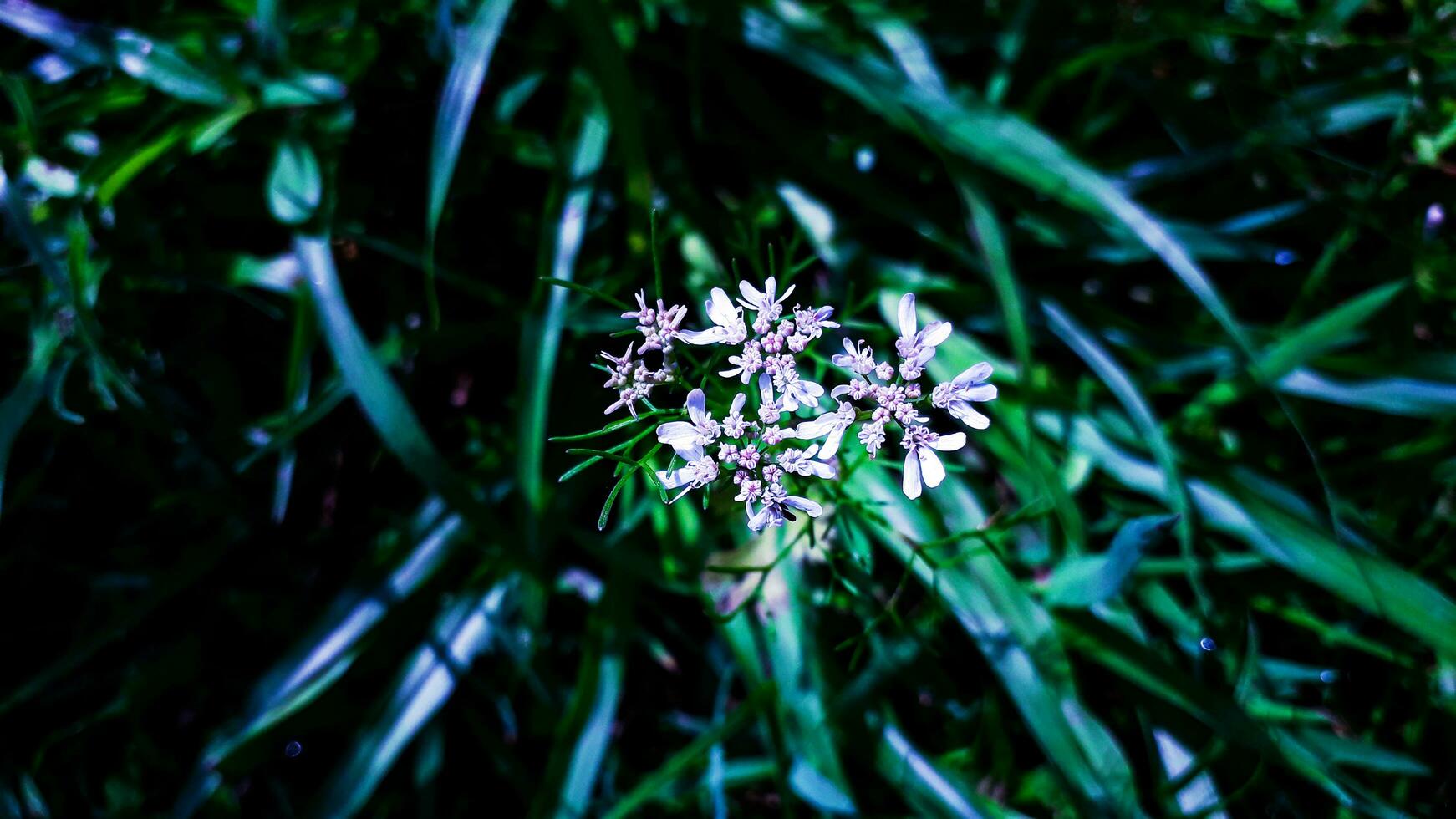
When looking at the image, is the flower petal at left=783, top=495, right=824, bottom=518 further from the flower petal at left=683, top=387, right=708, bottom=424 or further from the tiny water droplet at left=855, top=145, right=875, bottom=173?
the tiny water droplet at left=855, top=145, right=875, bottom=173

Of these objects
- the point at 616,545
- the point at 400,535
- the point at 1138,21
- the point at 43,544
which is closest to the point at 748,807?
the point at 616,545

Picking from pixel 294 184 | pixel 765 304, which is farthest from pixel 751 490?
pixel 294 184

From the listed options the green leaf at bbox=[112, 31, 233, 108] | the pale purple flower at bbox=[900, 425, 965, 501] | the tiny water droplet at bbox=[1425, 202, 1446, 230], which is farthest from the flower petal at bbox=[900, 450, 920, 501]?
the tiny water droplet at bbox=[1425, 202, 1446, 230]

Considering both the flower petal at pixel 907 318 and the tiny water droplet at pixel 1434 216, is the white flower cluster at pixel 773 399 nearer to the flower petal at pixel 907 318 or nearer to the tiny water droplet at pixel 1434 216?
the flower petal at pixel 907 318

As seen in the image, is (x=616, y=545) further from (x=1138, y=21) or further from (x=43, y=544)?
(x=1138, y=21)

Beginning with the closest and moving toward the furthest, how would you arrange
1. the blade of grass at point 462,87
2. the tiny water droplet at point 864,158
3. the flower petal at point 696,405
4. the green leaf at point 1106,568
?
the flower petal at point 696,405
the green leaf at point 1106,568
the blade of grass at point 462,87
the tiny water droplet at point 864,158

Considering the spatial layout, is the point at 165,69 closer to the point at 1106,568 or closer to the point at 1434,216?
the point at 1106,568

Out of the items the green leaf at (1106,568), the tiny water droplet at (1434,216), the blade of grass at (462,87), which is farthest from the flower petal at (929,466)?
the tiny water droplet at (1434,216)
